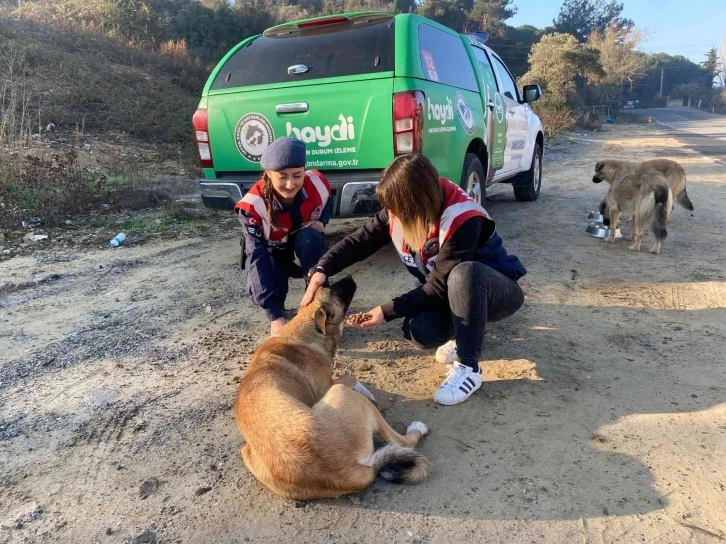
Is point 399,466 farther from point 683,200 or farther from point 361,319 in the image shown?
point 683,200

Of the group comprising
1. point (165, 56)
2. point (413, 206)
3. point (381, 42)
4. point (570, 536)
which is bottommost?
point (570, 536)

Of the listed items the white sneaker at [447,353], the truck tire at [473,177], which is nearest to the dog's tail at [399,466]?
the white sneaker at [447,353]

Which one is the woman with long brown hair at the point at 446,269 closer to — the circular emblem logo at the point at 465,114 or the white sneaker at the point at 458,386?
the white sneaker at the point at 458,386

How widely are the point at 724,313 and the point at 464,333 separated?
7.56 ft

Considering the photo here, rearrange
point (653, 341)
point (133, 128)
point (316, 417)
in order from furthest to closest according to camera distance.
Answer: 1. point (133, 128)
2. point (653, 341)
3. point (316, 417)

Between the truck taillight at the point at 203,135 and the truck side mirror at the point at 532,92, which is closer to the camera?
the truck taillight at the point at 203,135

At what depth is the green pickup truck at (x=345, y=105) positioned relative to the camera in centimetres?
424

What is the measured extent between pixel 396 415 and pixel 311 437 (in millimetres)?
841

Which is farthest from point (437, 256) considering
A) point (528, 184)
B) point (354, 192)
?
point (528, 184)

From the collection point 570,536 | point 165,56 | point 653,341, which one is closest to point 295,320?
point 570,536

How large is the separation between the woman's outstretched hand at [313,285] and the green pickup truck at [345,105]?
134 cm

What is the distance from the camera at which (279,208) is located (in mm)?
3676

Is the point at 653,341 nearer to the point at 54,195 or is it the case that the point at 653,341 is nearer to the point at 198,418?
the point at 198,418

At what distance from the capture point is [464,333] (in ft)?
9.27
